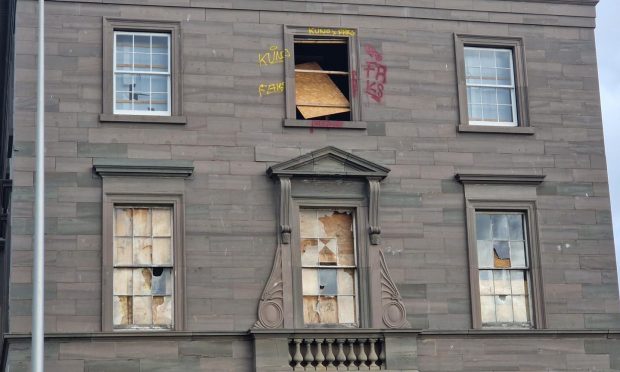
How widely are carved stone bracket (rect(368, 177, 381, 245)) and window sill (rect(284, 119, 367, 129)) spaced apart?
3.83ft

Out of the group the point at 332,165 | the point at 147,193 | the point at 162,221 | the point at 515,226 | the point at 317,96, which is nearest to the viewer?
the point at 147,193

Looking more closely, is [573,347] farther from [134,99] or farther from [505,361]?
[134,99]

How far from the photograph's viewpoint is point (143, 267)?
84.3 ft

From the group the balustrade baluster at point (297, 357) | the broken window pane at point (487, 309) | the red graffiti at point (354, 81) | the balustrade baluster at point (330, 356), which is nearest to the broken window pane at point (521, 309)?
the broken window pane at point (487, 309)

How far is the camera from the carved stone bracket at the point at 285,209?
2611 cm

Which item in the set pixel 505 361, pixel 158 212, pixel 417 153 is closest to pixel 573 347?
pixel 505 361

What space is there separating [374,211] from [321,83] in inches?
120

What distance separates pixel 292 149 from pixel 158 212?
2.90 metres

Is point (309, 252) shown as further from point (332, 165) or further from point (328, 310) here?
point (332, 165)

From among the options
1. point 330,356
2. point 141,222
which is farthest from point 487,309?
point 141,222

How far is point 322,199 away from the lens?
26516 mm

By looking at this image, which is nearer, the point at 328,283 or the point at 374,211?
the point at 328,283

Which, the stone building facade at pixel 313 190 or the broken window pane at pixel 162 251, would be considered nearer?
the stone building facade at pixel 313 190

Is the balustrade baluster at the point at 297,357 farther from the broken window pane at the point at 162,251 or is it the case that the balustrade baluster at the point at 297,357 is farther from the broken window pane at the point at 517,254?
the broken window pane at the point at 517,254
